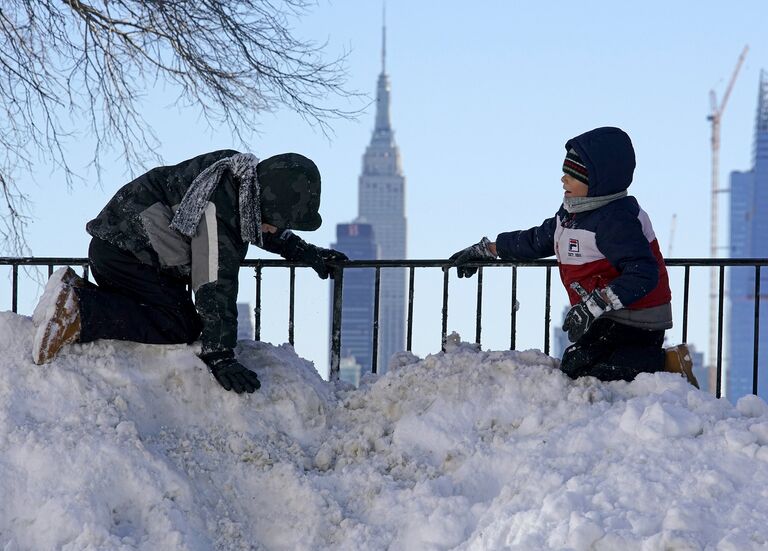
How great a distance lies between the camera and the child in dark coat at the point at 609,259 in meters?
5.66

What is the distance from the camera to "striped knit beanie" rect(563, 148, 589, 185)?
227 inches

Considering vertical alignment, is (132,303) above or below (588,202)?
below

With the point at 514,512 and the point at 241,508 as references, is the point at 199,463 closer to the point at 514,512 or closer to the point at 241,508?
the point at 241,508

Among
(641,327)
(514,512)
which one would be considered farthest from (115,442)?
(641,327)

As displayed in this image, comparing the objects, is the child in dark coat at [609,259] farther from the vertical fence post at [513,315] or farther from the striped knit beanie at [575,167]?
the vertical fence post at [513,315]

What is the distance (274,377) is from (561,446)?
1.69 metres

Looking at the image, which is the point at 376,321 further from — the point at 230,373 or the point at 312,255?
the point at 230,373

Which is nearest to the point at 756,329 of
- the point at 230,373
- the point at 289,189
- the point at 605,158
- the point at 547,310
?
the point at 547,310

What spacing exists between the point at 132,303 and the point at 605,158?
258 cm

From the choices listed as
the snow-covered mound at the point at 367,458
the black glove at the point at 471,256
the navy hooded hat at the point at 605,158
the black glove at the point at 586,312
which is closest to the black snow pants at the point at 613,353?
the snow-covered mound at the point at 367,458

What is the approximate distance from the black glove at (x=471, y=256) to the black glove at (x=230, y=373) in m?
1.80

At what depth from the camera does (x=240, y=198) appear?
222 inches

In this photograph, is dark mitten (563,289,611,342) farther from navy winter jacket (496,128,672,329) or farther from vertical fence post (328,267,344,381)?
vertical fence post (328,267,344,381)

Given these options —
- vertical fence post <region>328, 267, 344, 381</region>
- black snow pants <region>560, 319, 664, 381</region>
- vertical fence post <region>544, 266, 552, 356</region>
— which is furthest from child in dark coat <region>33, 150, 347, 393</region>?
vertical fence post <region>544, 266, 552, 356</region>
